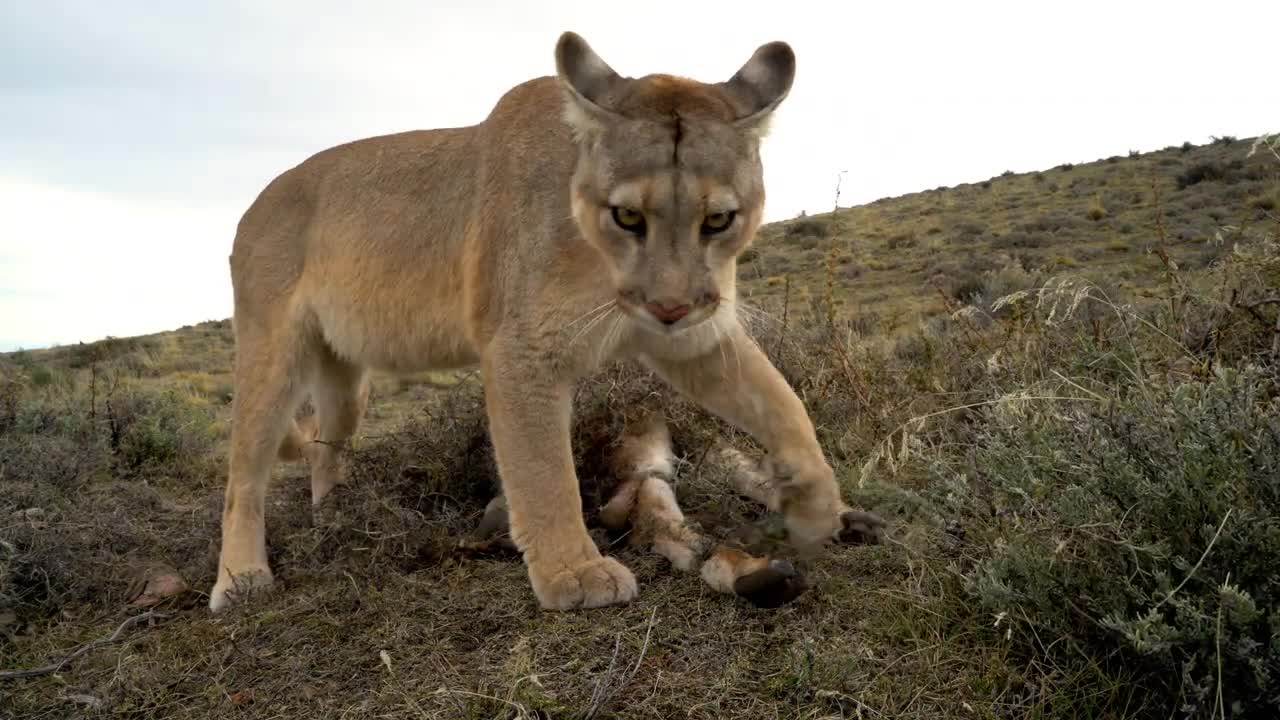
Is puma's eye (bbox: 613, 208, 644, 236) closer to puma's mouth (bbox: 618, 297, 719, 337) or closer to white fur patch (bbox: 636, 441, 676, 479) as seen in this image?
puma's mouth (bbox: 618, 297, 719, 337)

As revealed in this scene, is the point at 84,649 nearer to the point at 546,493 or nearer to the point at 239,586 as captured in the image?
the point at 239,586

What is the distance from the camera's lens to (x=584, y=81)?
3.16 metres

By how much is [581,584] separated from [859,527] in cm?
114

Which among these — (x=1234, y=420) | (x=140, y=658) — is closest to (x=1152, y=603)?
(x=1234, y=420)

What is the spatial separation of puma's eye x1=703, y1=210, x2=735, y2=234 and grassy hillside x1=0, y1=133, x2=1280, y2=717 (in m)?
0.91

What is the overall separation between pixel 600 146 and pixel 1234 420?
207 centimetres

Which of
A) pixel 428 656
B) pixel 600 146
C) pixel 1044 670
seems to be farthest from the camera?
pixel 600 146

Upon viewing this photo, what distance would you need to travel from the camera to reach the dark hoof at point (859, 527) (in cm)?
342

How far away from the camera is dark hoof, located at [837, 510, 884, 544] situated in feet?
11.2

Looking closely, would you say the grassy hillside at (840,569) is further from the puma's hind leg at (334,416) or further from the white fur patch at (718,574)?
the puma's hind leg at (334,416)

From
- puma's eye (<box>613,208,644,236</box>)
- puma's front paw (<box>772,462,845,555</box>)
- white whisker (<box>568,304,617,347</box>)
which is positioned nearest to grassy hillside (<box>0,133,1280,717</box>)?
puma's front paw (<box>772,462,845,555</box>)

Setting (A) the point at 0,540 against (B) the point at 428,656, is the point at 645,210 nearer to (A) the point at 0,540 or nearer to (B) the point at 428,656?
(B) the point at 428,656

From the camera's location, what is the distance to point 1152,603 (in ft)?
7.14

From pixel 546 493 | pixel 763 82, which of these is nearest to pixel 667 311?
pixel 546 493
